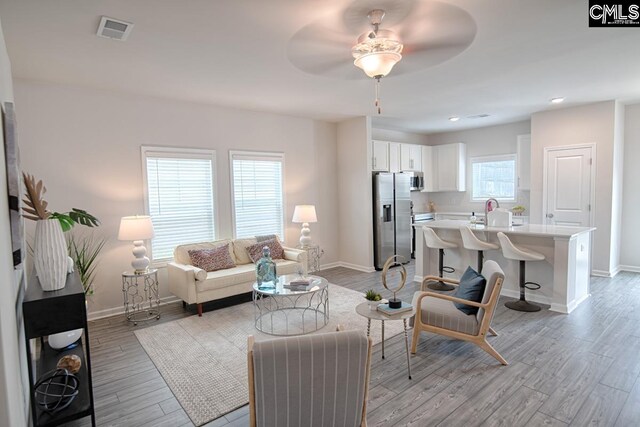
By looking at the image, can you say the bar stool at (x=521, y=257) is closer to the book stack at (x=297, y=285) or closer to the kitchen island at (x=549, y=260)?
the kitchen island at (x=549, y=260)

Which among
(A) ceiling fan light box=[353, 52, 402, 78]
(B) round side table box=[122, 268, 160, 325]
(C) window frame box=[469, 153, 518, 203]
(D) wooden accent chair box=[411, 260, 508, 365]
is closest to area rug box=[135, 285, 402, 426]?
(B) round side table box=[122, 268, 160, 325]

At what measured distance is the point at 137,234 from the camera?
408 cm

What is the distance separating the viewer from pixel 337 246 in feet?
22.4

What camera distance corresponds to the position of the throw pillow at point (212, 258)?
4.59 metres

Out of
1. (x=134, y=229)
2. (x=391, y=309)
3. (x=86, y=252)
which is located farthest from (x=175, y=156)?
(x=391, y=309)

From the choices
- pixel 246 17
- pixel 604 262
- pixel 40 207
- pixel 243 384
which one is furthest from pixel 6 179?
pixel 604 262

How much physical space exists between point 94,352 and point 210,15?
3213 millimetres

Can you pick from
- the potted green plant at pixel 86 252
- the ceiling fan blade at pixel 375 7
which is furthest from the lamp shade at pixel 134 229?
the ceiling fan blade at pixel 375 7

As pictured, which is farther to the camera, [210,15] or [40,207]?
[210,15]

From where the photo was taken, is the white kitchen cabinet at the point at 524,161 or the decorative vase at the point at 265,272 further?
the white kitchen cabinet at the point at 524,161

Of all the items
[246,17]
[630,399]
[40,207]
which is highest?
[246,17]

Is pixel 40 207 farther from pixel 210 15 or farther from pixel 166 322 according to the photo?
pixel 166 322

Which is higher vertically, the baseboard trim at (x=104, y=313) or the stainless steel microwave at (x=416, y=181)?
the stainless steel microwave at (x=416, y=181)

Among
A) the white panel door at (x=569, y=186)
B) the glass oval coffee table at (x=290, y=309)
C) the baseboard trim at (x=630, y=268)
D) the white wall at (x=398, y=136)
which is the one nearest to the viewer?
the glass oval coffee table at (x=290, y=309)
